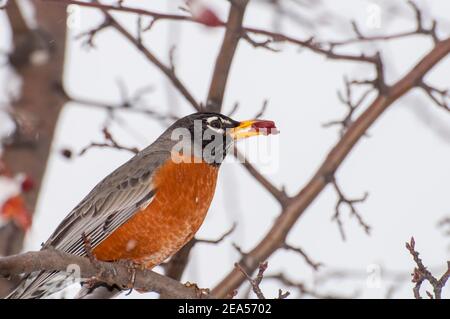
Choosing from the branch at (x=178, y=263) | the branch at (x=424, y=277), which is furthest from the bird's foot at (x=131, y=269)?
the branch at (x=424, y=277)

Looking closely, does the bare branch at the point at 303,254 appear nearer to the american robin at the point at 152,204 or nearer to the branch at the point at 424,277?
the american robin at the point at 152,204

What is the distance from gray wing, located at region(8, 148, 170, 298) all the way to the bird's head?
23cm

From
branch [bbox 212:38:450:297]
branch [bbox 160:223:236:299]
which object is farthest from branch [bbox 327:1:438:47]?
branch [bbox 160:223:236:299]

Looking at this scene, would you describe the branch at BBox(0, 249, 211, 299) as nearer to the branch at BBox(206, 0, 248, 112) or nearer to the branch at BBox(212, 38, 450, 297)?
the branch at BBox(212, 38, 450, 297)

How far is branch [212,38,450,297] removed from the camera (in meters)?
6.10

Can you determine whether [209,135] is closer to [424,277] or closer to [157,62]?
[157,62]

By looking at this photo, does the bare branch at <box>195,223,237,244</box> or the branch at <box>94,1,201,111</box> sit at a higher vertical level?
the branch at <box>94,1,201,111</box>

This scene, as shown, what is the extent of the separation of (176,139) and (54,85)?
4.26 ft

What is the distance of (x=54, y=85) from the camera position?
6945 mm

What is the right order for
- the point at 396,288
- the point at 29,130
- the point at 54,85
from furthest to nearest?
the point at 54,85 < the point at 396,288 < the point at 29,130

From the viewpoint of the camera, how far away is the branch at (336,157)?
240 inches
